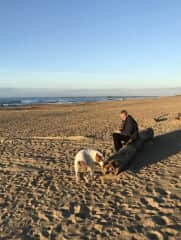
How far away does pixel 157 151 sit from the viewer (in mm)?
9961

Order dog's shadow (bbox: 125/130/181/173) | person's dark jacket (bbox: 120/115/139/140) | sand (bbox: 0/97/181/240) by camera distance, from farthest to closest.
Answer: person's dark jacket (bbox: 120/115/139/140), dog's shadow (bbox: 125/130/181/173), sand (bbox: 0/97/181/240)

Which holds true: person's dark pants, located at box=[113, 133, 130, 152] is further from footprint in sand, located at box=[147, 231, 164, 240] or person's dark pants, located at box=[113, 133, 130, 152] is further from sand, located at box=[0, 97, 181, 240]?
footprint in sand, located at box=[147, 231, 164, 240]

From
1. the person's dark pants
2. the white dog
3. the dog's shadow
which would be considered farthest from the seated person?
the white dog

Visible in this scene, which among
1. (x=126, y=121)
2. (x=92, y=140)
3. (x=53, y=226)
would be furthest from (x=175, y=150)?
(x=53, y=226)

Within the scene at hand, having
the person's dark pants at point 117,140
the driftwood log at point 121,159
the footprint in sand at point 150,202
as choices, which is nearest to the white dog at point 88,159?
the driftwood log at point 121,159

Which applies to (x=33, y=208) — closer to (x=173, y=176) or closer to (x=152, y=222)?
(x=152, y=222)

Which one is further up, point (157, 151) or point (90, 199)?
point (157, 151)

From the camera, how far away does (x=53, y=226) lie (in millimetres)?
5215

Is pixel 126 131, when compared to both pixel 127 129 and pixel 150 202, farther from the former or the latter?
pixel 150 202

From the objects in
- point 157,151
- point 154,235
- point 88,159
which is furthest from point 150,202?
point 157,151

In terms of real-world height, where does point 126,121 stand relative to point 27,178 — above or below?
above

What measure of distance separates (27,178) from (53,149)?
3327mm

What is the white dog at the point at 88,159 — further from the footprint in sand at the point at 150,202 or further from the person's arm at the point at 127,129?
the person's arm at the point at 127,129

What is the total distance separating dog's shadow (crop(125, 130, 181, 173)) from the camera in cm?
855
